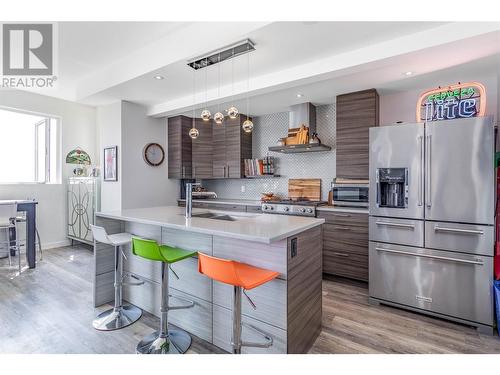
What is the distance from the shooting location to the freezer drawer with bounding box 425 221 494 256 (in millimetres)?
2318

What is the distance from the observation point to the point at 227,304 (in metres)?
2.09

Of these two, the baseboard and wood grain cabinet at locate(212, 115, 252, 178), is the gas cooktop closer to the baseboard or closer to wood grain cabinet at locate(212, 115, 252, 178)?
wood grain cabinet at locate(212, 115, 252, 178)

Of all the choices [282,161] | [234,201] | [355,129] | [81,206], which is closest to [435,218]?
[355,129]

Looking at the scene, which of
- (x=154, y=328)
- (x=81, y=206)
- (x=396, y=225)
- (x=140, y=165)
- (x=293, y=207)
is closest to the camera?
(x=154, y=328)

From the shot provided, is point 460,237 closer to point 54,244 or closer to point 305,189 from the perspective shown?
point 305,189

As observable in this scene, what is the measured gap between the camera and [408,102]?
3666mm

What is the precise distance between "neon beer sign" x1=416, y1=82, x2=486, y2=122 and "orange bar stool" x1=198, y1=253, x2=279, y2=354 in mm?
2318

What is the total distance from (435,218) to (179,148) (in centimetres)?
415

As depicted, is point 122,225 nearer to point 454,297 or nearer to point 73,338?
point 73,338

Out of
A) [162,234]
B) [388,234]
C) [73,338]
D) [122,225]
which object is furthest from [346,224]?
[73,338]

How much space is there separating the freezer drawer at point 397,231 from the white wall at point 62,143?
5430mm

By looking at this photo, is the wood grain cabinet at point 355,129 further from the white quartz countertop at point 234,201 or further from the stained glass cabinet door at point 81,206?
the stained glass cabinet door at point 81,206

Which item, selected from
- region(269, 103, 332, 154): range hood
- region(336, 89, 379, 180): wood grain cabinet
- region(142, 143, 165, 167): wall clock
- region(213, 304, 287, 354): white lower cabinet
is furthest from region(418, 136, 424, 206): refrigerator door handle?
region(142, 143, 165, 167): wall clock

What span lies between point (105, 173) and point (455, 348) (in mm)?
5150
